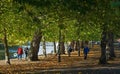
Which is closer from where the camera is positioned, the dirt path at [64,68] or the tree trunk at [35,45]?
the dirt path at [64,68]

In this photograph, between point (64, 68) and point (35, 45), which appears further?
point (35, 45)

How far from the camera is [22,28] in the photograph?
23984 millimetres

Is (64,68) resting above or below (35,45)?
below

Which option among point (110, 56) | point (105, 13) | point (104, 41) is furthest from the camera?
point (110, 56)

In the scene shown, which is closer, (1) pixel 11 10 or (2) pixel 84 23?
(1) pixel 11 10

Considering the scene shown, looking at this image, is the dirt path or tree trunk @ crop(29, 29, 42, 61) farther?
tree trunk @ crop(29, 29, 42, 61)

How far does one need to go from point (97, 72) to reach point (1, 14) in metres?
6.85

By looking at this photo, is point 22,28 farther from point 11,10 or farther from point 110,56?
point 110,56

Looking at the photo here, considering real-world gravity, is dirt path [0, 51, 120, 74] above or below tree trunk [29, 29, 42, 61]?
below

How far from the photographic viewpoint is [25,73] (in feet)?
75.2

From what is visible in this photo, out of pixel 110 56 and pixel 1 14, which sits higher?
pixel 1 14

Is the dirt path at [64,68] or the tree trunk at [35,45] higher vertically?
the tree trunk at [35,45]

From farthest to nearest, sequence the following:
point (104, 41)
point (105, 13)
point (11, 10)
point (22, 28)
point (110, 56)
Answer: point (110, 56), point (104, 41), point (22, 28), point (105, 13), point (11, 10)

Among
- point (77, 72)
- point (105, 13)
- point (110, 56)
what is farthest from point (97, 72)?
point (110, 56)
